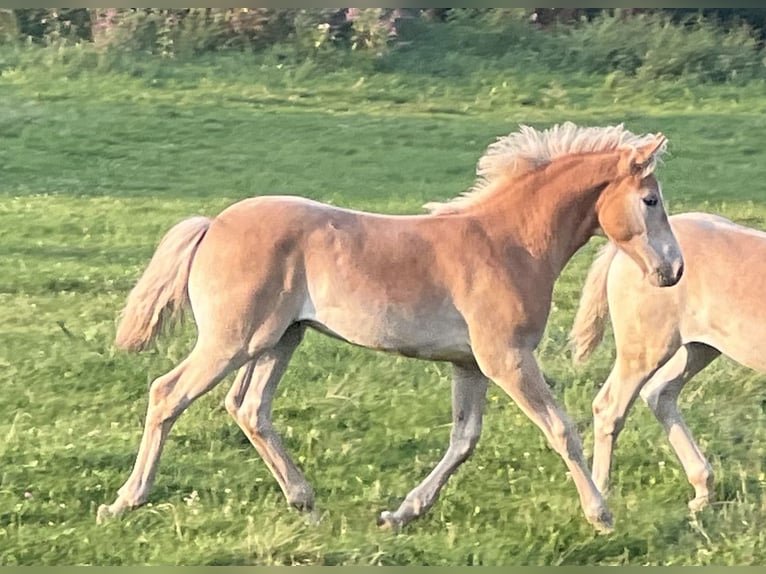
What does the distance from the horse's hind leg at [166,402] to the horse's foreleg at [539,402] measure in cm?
92

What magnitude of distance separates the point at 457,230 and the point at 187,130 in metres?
6.49

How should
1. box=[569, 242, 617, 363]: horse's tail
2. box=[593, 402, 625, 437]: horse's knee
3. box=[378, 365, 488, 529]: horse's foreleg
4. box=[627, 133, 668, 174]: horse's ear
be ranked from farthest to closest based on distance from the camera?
box=[569, 242, 617, 363]: horse's tail, box=[593, 402, 625, 437]: horse's knee, box=[378, 365, 488, 529]: horse's foreleg, box=[627, 133, 668, 174]: horse's ear

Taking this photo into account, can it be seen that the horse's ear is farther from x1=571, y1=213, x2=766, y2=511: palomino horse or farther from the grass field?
the grass field

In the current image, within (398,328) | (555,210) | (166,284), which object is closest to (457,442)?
(398,328)

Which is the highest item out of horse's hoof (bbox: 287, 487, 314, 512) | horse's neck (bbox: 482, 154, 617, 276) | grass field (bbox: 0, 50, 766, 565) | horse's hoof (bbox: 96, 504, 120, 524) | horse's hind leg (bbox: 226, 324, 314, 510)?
horse's neck (bbox: 482, 154, 617, 276)

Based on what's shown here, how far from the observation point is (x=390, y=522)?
467 cm

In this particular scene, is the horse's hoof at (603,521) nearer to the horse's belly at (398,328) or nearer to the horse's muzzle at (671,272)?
the horse's belly at (398,328)

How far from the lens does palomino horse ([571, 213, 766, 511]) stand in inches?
189

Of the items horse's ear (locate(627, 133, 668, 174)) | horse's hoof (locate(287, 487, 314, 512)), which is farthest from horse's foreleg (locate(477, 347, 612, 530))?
horse's hoof (locate(287, 487, 314, 512))

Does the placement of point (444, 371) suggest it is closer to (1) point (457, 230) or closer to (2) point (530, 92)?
(1) point (457, 230)

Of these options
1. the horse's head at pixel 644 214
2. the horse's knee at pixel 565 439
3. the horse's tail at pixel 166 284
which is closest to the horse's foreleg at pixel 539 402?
the horse's knee at pixel 565 439

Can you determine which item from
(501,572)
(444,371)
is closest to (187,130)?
(444,371)

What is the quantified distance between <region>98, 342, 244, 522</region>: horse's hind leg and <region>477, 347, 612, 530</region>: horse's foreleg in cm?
92

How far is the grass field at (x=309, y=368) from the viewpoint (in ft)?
15.0
